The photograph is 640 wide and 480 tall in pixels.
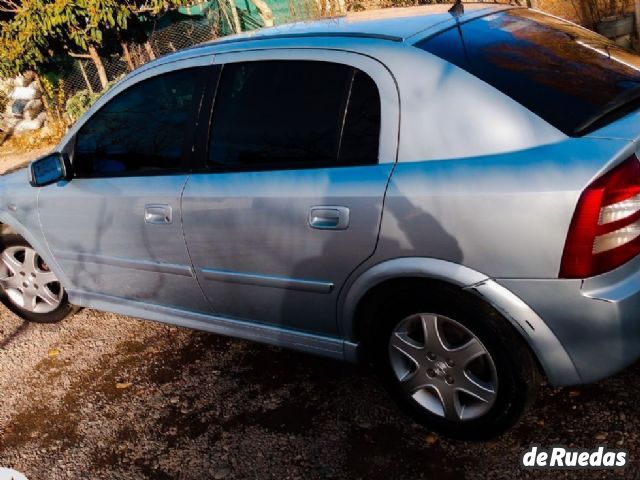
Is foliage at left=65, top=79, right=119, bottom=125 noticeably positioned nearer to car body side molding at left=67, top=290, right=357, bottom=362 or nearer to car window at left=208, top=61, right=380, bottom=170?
car body side molding at left=67, top=290, right=357, bottom=362

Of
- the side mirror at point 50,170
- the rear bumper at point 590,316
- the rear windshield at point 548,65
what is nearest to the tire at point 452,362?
the rear bumper at point 590,316

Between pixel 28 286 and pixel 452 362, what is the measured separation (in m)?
3.18

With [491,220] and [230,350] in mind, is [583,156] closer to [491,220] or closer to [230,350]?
[491,220]

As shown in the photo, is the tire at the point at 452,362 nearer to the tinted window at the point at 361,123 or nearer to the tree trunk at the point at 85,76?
the tinted window at the point at 361,123

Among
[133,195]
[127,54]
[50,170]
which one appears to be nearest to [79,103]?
[127,54]

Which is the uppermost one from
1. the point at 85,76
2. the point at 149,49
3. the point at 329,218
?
the point at 329,218

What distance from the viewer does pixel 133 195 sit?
3.25m

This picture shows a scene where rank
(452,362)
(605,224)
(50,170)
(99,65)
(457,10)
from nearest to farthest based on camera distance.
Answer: (605,224) < (452,362) < (457,10) < (50,170) < (99,65)

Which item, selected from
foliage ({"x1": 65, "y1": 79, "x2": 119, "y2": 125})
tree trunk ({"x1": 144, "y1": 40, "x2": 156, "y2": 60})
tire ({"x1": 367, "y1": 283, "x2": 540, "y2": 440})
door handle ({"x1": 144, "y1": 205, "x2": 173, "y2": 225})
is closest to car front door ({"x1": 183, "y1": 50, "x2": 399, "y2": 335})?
door handle ({"x1": 144, "y1": 205, "x2": 173, "y2": 225})

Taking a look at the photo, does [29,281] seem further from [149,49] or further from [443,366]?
[149,49]

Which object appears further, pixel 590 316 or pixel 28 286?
pixel 28 286

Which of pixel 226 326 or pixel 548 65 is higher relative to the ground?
pixel 548 65

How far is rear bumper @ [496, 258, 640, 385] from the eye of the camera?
2.09m

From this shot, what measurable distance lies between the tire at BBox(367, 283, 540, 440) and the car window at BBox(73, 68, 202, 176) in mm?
1399
